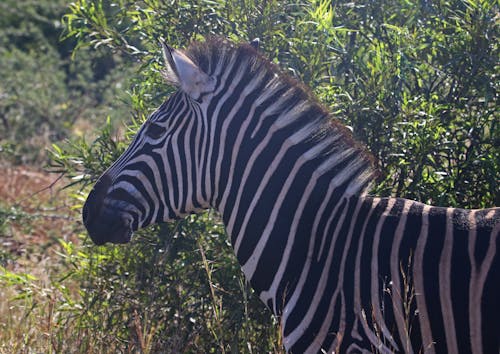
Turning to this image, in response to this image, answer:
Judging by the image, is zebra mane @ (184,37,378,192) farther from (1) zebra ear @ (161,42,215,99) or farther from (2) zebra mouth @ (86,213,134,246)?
(2) zebra mouth @ (86,213,134,246)

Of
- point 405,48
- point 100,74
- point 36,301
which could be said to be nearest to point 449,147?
point 405,48

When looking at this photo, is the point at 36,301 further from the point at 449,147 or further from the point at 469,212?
the point at 469,212

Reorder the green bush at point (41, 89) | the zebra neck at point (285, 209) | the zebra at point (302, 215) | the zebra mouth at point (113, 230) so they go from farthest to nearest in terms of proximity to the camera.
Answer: the green bush at point (41, 89) → the zebra mouth at point (113, 230) → the zebra neck at point (285, 209) → the zebra at point (302, 215)

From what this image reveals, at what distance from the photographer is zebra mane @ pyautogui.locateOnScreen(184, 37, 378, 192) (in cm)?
345

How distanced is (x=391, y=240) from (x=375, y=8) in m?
1.98

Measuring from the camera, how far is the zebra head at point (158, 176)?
3.73 m

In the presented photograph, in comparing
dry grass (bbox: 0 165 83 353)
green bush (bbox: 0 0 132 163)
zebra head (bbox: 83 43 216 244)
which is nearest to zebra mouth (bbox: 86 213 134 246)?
zebra head (bbox: 83 43 216 244)

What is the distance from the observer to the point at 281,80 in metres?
3.59

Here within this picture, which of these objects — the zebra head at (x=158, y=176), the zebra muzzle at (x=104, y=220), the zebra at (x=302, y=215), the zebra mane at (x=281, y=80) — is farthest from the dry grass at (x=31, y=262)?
the zebra mane at (x=281, y=80)

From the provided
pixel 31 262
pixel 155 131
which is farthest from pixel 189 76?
pixel 31 262

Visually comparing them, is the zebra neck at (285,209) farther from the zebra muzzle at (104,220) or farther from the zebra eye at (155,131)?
the zebra muzzle at (104,220)

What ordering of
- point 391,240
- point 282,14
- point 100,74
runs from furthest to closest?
point 100,74 < point 282,14 < point 391,240

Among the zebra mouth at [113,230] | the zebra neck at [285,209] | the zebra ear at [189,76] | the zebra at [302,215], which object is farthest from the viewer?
the zebra mouth at [113,230]

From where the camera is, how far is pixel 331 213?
343 centimetres
